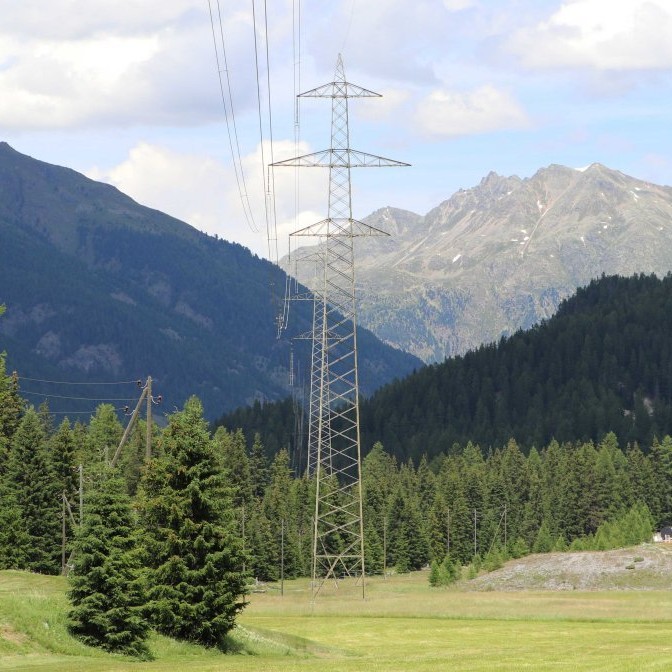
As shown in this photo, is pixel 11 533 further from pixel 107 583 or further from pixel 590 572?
pixel 590 572

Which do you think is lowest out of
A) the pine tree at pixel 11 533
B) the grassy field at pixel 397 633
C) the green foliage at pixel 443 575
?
the grassy field at pixel 397 633

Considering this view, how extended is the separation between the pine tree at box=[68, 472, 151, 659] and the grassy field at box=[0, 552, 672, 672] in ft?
3.81

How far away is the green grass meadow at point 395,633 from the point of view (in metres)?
58.1

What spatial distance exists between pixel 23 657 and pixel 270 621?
156ft

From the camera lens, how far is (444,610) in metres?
121

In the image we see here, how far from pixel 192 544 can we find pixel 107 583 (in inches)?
272

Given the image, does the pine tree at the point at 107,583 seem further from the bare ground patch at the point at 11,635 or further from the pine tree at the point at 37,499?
the pine tree at the point at 37,499

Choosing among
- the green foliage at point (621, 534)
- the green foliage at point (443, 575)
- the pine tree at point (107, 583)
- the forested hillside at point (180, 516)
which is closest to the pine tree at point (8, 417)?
the forested hillside at point (180, 516)

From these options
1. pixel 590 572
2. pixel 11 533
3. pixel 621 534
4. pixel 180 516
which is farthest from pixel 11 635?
pixel 621 534

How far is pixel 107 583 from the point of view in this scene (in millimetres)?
61938

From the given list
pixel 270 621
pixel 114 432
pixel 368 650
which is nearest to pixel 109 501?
pixel 368 650

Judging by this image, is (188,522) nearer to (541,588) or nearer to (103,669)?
(103,669)

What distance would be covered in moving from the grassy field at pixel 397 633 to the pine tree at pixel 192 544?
1647 millimetres

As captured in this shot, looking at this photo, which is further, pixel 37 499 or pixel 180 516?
pixel 37 499
